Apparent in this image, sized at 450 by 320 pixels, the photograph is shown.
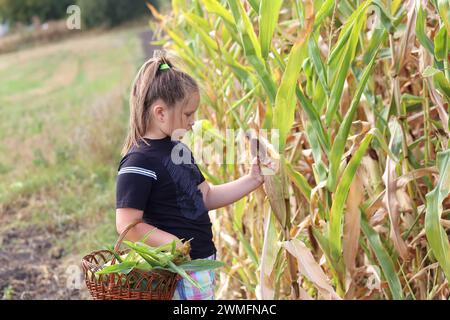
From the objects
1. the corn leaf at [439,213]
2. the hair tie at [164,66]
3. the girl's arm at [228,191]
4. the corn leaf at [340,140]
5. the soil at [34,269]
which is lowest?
the soil at [34,269]

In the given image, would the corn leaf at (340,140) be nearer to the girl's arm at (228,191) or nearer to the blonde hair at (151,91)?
the girl's arm at (228,191)

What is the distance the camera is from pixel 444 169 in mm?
2033

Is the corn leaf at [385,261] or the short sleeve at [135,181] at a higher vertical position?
the short sleeve at [135,181]

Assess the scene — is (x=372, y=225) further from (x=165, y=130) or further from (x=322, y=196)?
(x=165, y=130)

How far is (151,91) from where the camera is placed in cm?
209

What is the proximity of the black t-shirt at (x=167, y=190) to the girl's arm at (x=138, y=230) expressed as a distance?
0.02 m

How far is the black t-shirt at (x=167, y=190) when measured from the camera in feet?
6.66

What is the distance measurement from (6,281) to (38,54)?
59.9 feet

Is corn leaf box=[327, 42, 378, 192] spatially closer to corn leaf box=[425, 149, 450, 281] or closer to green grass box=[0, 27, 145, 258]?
corn leaf box=[425, 149, 450, 281]

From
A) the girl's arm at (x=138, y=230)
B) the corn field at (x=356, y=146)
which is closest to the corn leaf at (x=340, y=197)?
the corn field at (x=356, y=146)

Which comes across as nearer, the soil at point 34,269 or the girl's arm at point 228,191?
the girl's arm at point 228,191

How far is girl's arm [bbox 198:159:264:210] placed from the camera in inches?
86.6

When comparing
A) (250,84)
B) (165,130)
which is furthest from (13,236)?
(165,130)

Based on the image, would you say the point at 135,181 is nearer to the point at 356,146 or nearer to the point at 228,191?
the point at 228,191
